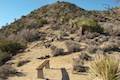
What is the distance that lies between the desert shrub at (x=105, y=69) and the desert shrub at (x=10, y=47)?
15204mm

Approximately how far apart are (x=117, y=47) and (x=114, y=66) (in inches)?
487

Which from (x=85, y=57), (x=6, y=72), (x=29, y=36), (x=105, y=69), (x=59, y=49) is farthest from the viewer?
(x=29, y=36)

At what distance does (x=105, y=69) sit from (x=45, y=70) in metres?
8.46

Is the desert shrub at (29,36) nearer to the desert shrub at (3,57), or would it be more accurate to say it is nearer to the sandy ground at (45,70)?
the sandy ground at (45,70)

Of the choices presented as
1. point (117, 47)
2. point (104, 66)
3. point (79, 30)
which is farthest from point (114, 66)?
point (79, 30)

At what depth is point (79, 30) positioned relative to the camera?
29062mm

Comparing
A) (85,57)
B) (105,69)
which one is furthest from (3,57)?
(105,69)

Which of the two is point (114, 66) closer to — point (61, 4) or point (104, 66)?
point (104, 66)

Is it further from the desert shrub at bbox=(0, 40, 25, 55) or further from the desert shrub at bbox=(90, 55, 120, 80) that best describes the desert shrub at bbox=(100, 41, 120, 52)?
the desert shrub at bbox=(90, 55, 120, 80)

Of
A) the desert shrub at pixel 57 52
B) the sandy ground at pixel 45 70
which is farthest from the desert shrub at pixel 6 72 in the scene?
the desert shrub at pixel 57 52

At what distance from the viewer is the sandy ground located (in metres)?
16.7

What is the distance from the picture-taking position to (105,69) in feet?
Result: 32.8

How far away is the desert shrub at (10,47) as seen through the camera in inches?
981

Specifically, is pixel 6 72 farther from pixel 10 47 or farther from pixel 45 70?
pixel 10 47
